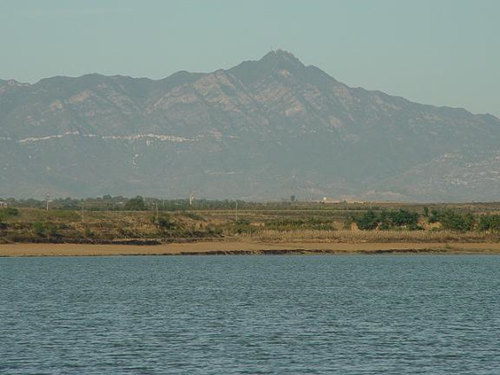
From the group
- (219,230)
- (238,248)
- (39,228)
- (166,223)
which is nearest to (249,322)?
(238,248)

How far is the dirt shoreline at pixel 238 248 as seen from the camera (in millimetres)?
139250

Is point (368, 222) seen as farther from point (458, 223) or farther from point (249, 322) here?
point (249, 322)

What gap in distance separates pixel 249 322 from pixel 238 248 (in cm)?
8439

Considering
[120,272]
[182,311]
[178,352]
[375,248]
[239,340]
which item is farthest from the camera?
→ [375,248]

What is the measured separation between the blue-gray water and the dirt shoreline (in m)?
24.3

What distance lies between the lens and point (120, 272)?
113562mm

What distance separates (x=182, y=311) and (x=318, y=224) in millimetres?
101188

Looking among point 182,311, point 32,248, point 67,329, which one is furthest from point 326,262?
point 67,329

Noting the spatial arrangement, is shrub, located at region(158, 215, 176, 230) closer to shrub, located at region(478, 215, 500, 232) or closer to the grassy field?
the grassy field

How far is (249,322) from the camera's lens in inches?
2525

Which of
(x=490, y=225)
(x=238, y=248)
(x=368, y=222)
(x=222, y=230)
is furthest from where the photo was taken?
(x=368, y=222)

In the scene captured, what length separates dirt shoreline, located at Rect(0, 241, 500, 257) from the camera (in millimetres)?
139250

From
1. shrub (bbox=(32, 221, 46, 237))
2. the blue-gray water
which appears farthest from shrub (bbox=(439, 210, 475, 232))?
shrub (bbox=(32, 221, 46, 237))

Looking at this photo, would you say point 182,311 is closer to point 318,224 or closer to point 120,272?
point 120,272
